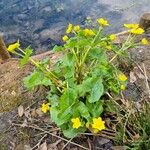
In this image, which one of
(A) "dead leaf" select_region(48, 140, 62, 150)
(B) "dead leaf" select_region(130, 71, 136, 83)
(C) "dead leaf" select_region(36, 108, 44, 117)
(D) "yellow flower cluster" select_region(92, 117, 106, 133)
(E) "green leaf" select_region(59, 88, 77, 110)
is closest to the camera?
(D) "yellow flower cluster" select_region(92, 117, 106, 133)

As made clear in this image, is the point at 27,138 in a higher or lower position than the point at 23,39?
higher

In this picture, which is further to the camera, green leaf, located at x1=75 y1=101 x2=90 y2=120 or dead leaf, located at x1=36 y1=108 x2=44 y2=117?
dead leaf, located at x1=36 y1=108 x2=44 y2=117

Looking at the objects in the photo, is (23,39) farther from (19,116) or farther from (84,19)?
(19,116)

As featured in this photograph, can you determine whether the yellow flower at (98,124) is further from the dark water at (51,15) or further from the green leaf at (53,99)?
the dark water at (51,15)

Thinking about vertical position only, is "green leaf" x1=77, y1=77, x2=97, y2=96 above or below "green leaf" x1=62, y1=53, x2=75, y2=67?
below

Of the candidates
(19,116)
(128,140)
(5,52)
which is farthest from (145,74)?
(5,52)

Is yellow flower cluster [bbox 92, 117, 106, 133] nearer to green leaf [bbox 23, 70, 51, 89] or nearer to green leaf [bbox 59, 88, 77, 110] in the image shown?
green leaf [bbox 59, 88, 77, 110]

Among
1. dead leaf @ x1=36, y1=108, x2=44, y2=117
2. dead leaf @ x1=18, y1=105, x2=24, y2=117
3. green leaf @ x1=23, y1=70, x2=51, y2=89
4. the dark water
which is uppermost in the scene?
green leaf @ x1=23, y1=70, x2=51, y2=89

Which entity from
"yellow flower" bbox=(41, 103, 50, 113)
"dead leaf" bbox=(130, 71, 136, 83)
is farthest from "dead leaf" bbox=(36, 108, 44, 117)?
"dead leaf" bbox=(130, 71, 136, 83)
